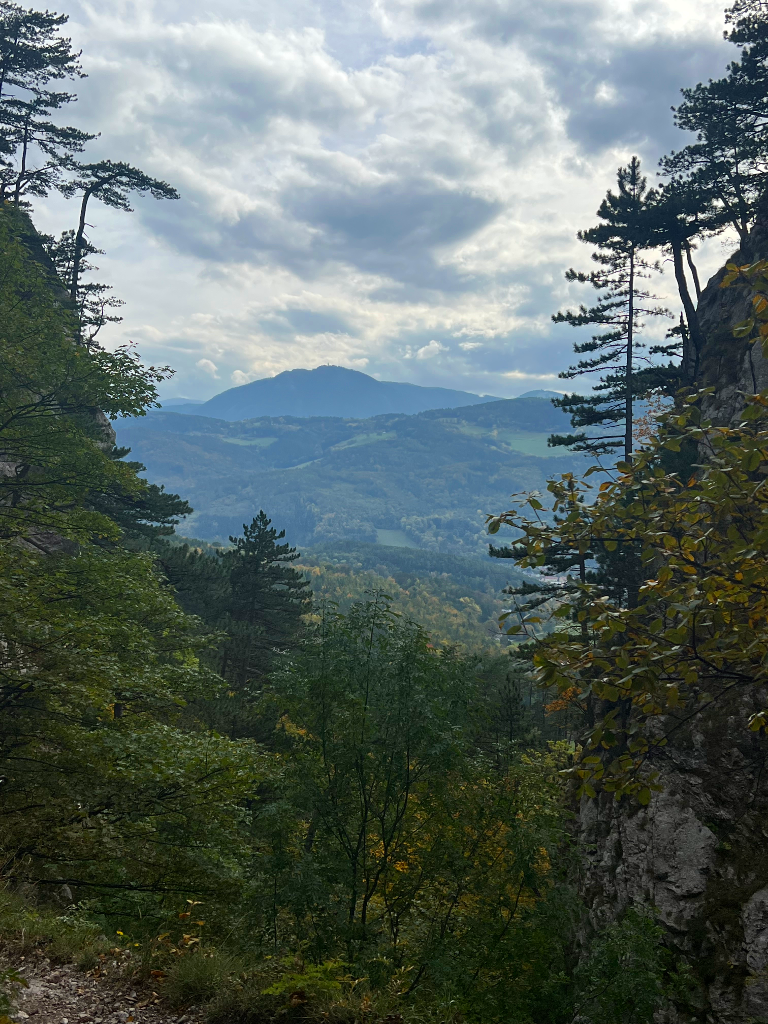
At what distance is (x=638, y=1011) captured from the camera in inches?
236

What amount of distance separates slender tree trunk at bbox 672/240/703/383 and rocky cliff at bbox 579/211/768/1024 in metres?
19.7

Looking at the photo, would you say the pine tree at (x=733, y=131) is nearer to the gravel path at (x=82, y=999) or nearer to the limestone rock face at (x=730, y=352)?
the limestone rock face at (x=730, y=352)

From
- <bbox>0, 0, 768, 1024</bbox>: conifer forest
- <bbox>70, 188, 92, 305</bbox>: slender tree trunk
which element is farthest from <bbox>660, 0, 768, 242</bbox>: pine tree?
<bbox>70, 188, 92, 305</bbox>: slender tree trunk

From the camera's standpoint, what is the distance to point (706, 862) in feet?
36.1

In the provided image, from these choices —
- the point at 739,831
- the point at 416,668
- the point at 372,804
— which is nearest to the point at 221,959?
the point at 372,804

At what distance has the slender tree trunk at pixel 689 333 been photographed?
27692 millimetres

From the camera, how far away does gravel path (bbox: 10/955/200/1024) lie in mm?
4961

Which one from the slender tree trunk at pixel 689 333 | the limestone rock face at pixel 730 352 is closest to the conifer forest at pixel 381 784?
the limestone rock face at pixel 730 352

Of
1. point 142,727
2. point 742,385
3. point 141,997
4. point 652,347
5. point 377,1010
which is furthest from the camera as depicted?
point 652,347

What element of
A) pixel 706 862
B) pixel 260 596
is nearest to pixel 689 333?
pixel 706 862

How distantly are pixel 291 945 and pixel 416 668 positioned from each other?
379 centimetres

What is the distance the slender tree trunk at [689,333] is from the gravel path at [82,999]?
96.3 ft

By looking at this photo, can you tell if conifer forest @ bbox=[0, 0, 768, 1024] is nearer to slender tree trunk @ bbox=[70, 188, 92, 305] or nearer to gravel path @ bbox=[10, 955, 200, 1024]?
gravel path @ bbox=[10, 955, 200, 1024]

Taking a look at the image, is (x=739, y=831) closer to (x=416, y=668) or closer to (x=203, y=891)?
(x=416, y=668)
